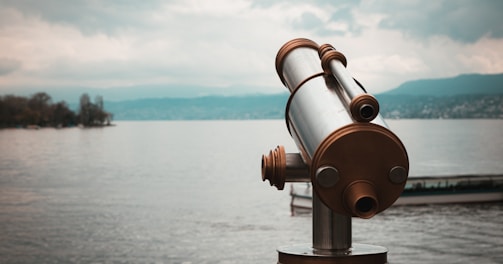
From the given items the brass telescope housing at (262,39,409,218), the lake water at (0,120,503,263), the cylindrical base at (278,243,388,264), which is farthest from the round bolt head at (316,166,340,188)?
the lake water at (0,120,503,263)

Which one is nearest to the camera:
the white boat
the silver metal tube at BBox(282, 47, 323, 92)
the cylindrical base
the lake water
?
the cylindrical base

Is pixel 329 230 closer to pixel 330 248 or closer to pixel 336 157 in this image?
pixel 330 248

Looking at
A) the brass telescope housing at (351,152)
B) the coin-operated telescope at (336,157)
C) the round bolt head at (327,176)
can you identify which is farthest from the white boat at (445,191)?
the round bolt head at (327,176)

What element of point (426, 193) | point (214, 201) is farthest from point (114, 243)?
point (214, 201)

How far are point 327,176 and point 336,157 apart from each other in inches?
3.5

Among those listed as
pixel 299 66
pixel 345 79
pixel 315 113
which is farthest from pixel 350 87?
pixel 299 66

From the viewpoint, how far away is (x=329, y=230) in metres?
3.78

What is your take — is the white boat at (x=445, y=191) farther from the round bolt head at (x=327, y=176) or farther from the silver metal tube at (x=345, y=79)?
the round bolt head at (x=327, y=176)

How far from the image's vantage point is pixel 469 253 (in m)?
42.0

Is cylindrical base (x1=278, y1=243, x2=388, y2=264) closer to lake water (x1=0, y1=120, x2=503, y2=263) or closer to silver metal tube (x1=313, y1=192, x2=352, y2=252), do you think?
silver metal tube (x1=313, y1=192, x2=352, y2=252)

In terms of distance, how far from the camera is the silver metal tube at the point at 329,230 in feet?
12.4

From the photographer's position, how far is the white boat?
2274 inches

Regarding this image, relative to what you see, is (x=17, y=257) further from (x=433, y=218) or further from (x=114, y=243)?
(x=433, y=218)

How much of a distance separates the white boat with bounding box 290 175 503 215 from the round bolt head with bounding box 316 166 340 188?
5336cm
